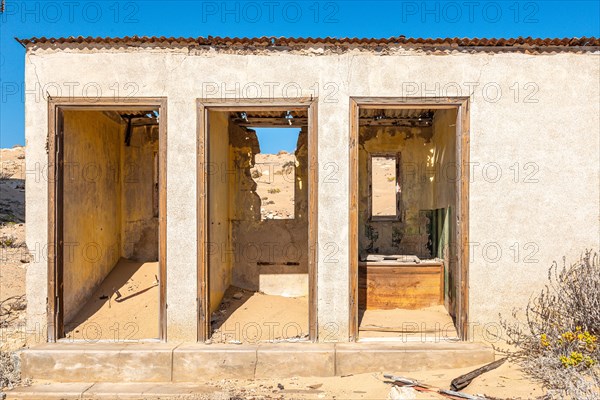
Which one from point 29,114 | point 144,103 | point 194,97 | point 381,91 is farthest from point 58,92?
point 381,91

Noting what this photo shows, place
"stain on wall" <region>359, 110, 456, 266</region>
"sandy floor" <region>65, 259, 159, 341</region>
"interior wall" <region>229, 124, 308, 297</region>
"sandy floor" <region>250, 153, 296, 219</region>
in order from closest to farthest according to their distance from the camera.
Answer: "sandy floor" <region>65, 259, 159, 341</region>
"interior wall" <region>229, 124, 308, 297</region>
"stain on wall" <region>359, 110, 456, 266</region>
"sandy floor" <region>250, 153, 296, 219</region>

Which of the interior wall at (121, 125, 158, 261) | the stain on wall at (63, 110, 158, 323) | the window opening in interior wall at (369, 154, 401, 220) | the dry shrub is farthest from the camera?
the window opening in interior wall at (369, 154, 401, 220)

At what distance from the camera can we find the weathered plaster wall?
6.91m

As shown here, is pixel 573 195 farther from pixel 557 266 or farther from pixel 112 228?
pixel 112 228

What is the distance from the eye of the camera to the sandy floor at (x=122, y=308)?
25.2 ft

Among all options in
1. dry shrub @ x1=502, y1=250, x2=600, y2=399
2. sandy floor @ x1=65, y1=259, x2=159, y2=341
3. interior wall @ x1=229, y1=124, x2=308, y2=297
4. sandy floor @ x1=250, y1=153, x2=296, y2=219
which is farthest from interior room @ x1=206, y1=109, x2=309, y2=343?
sandy floor @ x1=250, y1=153, x2=296, y2=219

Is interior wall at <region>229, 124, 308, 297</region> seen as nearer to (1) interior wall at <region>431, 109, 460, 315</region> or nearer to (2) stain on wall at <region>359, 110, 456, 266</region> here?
(2) stain on wall at <region>359, 110, 456, 266</region>

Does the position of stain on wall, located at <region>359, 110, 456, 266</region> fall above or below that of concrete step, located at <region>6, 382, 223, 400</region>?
above

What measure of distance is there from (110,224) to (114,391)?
451cm

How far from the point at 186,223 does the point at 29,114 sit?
2.84 meters

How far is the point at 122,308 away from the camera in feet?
28.4

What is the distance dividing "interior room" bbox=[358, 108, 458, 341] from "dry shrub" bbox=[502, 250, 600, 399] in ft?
3.57

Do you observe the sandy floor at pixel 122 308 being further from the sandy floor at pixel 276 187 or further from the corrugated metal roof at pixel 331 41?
the sandy floor at pixel 276 187

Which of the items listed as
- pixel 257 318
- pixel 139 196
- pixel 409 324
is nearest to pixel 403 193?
pixel 409 324
